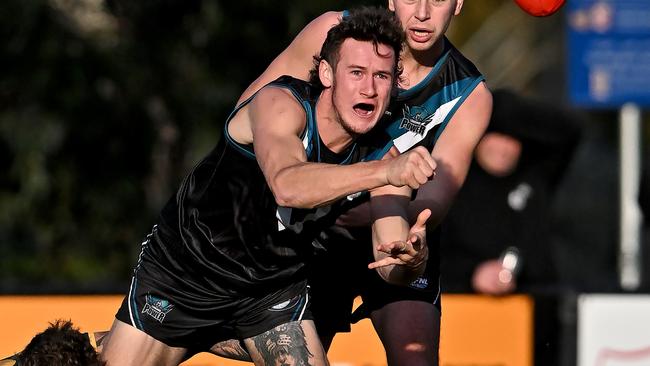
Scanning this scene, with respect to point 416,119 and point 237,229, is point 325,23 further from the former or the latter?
point 237,229

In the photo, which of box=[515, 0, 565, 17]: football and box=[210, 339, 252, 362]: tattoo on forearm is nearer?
box=[515, 0, 565, 17]: football

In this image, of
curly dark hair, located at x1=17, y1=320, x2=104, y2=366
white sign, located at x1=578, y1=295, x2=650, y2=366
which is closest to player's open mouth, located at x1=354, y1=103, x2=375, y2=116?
curly dark hair, located at x1=17, y1=320, x2=104, y2=366

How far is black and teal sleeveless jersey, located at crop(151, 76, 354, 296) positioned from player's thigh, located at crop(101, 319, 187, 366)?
0.32 metres

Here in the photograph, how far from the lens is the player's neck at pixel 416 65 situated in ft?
19.6

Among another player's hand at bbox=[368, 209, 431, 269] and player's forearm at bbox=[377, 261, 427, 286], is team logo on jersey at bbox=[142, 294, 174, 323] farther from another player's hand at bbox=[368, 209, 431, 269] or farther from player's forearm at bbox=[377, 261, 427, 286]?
→ another player's hand at bbox=[368, 209, 431, 269]

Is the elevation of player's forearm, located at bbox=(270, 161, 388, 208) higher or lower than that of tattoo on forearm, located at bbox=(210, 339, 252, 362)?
higher

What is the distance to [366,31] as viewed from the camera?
17.8 ft

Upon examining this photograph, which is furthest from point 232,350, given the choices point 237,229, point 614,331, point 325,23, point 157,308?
point 614,331

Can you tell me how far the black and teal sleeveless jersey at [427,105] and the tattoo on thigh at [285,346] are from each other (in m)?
0.82

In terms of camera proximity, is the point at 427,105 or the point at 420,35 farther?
the point at 427,105

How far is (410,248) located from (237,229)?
35.9 inches

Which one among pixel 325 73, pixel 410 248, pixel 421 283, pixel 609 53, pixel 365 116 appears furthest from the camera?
pixel 609 53

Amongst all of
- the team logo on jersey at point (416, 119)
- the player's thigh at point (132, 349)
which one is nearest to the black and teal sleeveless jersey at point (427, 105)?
the team logo on jersey at point (416, 119)

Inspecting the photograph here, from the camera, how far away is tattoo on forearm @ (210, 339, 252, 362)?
6.25m
